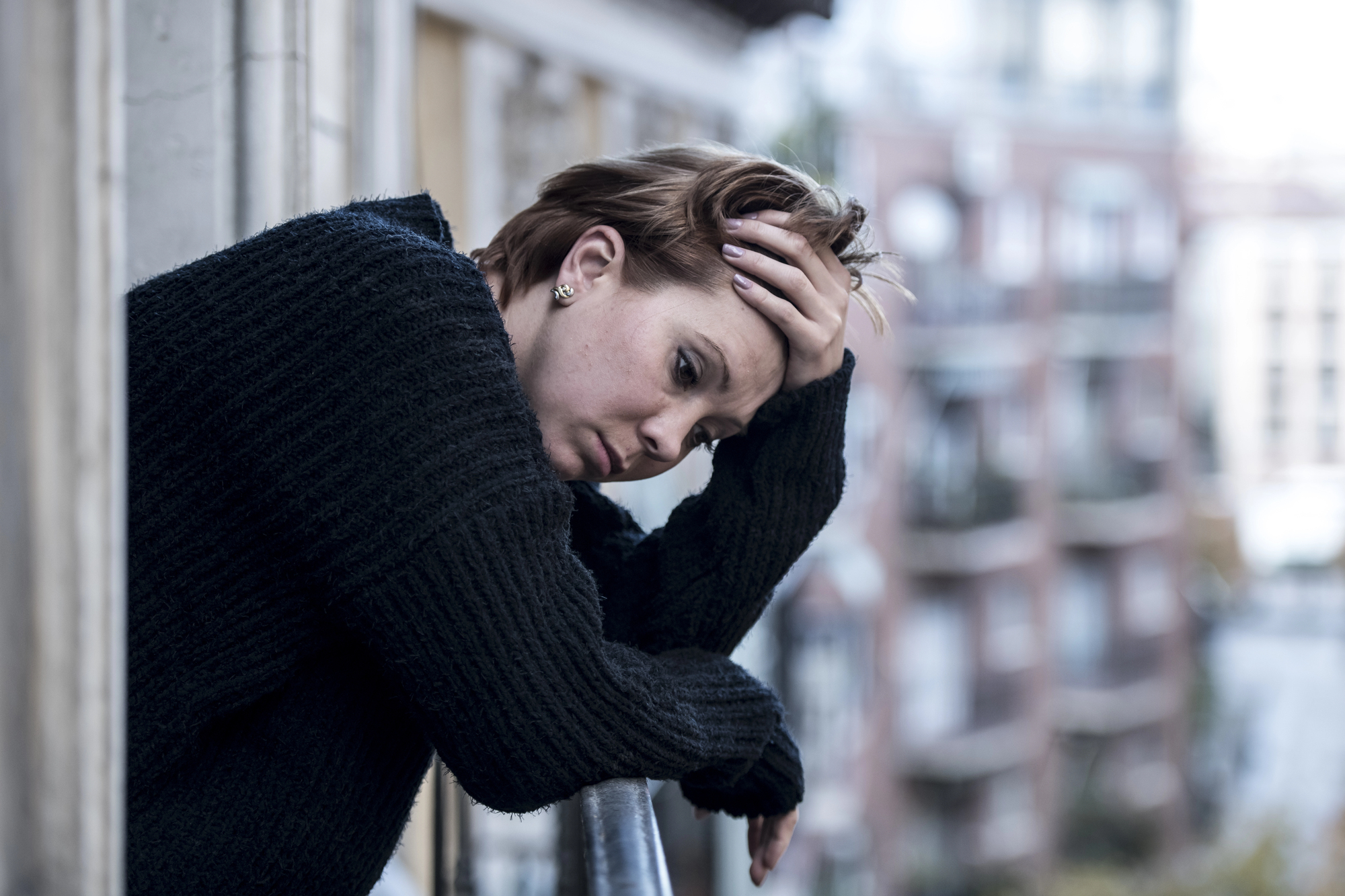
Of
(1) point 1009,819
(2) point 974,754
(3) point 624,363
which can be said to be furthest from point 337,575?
(1) point 1009,819

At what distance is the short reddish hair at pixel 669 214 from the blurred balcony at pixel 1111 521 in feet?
45.3

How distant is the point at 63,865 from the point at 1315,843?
1436cm

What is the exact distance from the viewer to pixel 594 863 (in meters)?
0.89

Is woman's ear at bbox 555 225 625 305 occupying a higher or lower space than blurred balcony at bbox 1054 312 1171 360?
higher

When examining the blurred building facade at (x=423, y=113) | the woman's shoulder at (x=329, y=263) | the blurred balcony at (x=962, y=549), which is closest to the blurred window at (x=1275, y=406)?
the blurred balcony at (x=962, y=549)

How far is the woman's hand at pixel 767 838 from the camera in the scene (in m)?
1.52

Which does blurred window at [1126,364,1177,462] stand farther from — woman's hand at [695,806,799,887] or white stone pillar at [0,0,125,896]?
white stone pillar at [0,0,125,896]

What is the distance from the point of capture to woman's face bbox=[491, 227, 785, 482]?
1.29m

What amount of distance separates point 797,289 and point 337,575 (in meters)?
0.60

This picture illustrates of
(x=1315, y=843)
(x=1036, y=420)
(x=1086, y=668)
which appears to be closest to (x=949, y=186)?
(x=1036, y=420)

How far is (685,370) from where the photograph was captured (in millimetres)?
1303

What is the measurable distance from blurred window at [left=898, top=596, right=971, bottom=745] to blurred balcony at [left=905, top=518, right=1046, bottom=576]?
0.55m

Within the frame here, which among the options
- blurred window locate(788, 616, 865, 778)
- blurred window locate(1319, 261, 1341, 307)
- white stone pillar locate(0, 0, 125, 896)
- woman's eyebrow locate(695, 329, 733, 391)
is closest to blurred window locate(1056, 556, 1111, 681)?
blurred window locate(788, 616, 865, 778)

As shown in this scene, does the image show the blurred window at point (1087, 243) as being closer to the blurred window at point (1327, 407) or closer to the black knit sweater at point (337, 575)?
the blurred window at point (1327, 407)
